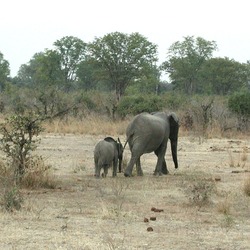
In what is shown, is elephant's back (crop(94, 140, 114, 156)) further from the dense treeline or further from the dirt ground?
the dense treeline

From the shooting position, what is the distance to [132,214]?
970 centimetres

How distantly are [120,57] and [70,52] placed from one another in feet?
48.7

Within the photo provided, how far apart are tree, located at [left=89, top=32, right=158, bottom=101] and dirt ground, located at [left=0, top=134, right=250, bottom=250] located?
148 ft

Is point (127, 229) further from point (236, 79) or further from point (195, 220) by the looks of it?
point (236, 79)

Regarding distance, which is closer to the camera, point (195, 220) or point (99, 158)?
point (195, 220)

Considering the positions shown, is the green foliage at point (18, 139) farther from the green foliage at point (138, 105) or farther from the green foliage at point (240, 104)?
the green foliage at point (138, 105)

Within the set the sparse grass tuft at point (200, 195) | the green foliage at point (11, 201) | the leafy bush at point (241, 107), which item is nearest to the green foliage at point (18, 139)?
the green foliage at point (11, 201)

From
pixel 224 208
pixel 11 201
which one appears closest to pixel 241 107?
pixel 224 208

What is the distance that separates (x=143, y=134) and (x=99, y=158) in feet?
4.81

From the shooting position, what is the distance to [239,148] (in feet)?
80.6

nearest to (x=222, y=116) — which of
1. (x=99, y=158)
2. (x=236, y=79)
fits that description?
(x=99, y=158)

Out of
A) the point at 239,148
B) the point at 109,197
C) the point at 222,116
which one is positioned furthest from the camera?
the point at 222,116

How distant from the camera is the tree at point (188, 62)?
7731cm

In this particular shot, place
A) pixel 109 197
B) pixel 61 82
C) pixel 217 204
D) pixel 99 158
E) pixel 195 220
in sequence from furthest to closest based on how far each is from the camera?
1. pixel 61 82
2. pixel 99 158
3. pixel 109 197
4. pixel 217 204
5. pixel 195 220
